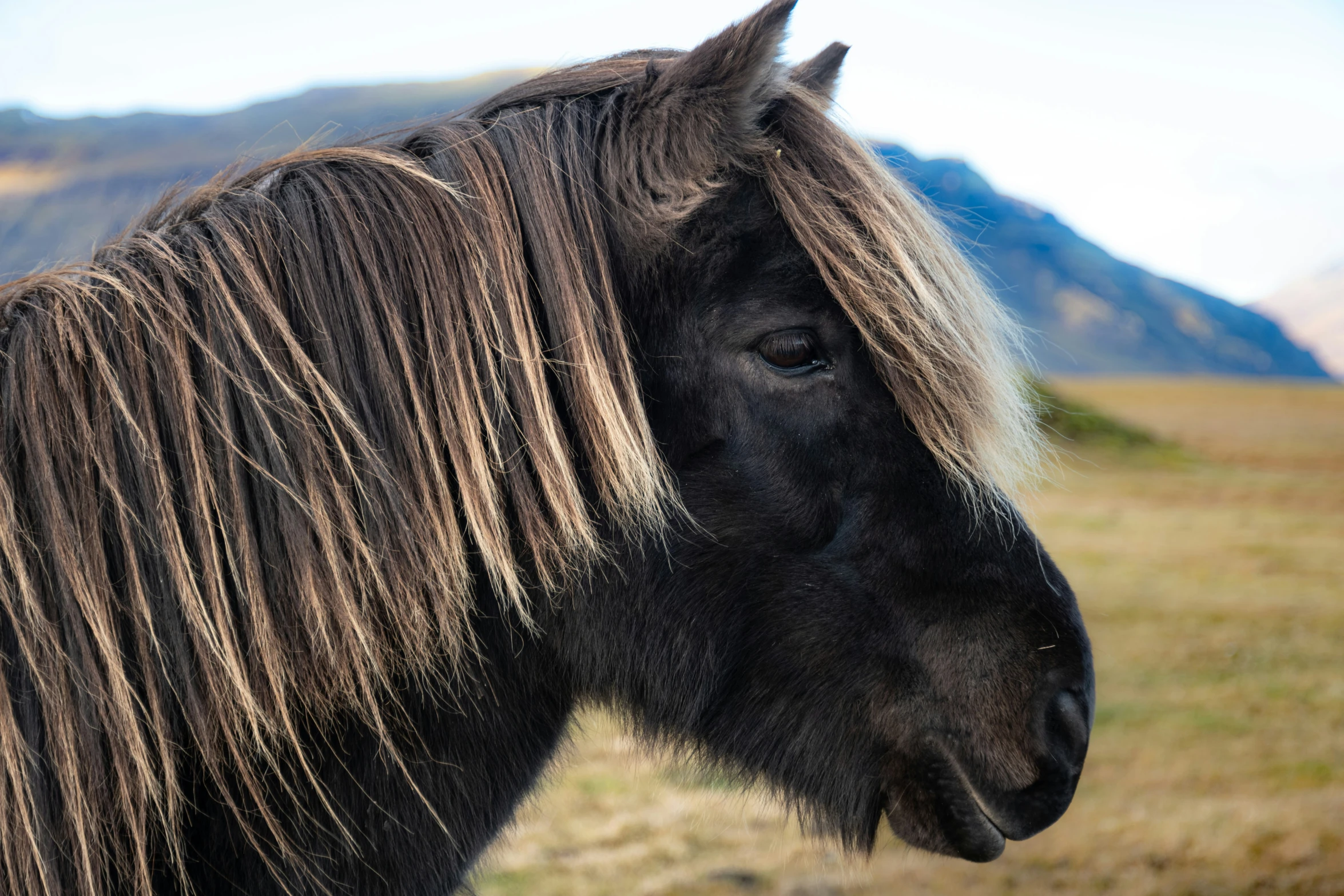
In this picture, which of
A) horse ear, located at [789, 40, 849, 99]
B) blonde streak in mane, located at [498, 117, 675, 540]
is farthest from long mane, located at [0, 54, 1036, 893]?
horse ear, located at [789, 40, 849, 99]

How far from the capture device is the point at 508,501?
52.6 inches

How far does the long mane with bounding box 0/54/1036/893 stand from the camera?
1157 mm

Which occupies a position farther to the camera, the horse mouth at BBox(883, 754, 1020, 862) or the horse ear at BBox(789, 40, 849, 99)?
the horse ear at BBox(789, 40, 849, 99)

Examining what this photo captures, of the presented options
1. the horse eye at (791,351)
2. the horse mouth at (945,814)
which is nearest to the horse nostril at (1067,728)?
the horse mouth at (945,814)

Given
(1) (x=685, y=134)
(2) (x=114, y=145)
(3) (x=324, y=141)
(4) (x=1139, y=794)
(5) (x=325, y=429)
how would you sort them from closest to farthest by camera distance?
1. (5) (x=325, y=429)
2. (1) (x=685, y=134)
3. (3) (x=324, y=141)
4. (4) (x=1139, y=794)
5. (2) (x=114, y=145)

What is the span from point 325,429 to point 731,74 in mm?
843

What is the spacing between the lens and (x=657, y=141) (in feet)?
4.45

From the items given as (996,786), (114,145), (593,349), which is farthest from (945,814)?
(114,145)

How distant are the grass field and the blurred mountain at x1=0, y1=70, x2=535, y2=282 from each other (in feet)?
85.8

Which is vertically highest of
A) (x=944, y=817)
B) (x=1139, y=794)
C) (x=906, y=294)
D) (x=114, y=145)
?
(x=114, y=145)

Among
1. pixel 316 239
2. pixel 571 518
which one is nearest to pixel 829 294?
pixel 571 518

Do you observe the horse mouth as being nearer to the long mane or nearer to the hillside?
the long mane

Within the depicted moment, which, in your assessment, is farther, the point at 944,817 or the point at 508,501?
the point at 944,817

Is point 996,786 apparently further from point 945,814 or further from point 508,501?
point 508,501
